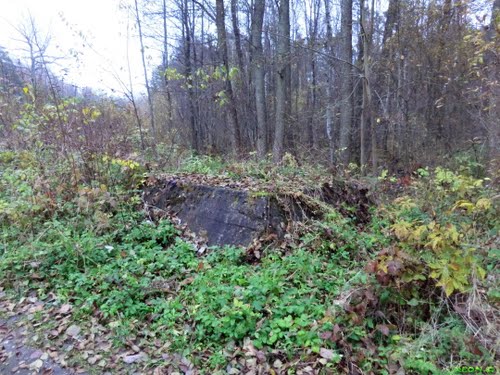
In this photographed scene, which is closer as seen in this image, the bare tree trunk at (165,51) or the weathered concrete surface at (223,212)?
the weathered concrete surface at (223,212)

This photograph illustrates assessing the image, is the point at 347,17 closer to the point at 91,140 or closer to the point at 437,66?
the point at 437,66

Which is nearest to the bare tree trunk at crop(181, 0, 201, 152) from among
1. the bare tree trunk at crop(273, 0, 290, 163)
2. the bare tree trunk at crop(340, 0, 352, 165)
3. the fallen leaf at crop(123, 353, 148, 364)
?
the bare tree trunk at crop(273, 0, 290, 163)

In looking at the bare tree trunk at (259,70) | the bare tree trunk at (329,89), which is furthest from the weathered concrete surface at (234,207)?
the bare tree trunk at (329,89)

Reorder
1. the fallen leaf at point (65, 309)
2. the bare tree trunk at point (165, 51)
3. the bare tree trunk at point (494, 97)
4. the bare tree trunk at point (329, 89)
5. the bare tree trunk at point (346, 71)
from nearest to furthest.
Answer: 1. the fallen leaf at point (65, 309)
2. the bare tree trunk at point (494, 97)
3. the bare tree trunk at point (346, 71)
4. the bare tree trunk at point (329, 89)
5. the bare tree trunk at point (165, 51)

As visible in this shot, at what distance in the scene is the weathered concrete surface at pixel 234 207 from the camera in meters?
4.57

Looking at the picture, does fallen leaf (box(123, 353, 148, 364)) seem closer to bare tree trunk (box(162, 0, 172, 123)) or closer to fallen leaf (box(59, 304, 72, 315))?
fallen leaf (box(59, 304, 72, 315))

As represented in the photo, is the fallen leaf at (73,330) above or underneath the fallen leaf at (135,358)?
above

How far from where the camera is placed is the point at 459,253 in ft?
9.30

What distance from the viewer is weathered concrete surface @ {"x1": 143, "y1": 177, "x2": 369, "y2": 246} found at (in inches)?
180

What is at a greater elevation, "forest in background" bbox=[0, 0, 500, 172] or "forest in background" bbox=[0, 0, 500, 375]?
"forest in background" bbox=[0, 0, 500, 172]

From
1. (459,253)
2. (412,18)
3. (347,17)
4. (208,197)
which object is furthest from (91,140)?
(412,18)

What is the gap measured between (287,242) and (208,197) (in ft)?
4.75

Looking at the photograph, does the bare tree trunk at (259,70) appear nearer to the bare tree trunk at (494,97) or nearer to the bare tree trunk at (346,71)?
the bare tree trunk at (346,71)

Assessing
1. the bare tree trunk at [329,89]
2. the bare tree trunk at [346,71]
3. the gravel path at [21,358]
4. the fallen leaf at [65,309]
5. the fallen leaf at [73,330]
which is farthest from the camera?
the bare tree trunk at [329,89]
